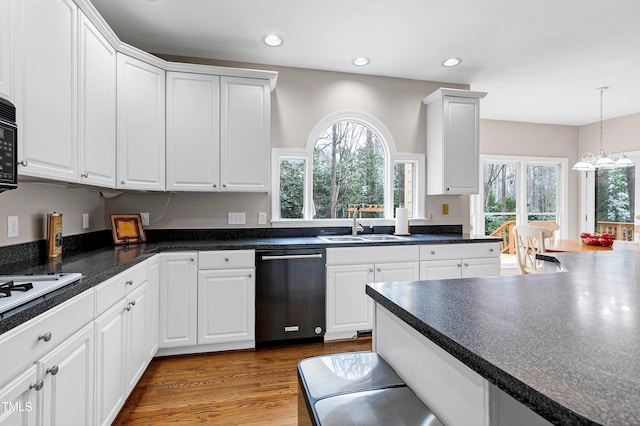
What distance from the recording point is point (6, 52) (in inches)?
54.8

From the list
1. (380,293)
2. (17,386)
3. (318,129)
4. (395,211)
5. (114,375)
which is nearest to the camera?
(17,386)

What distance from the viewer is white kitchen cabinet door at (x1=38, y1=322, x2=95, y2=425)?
1.20m

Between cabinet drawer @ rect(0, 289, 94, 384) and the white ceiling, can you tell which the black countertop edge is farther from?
the white ceiling

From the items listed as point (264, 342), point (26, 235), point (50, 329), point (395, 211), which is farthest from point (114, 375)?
point (395, 211)

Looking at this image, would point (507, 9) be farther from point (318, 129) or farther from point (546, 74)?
point (318, 129)

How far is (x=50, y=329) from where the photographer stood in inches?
47.4

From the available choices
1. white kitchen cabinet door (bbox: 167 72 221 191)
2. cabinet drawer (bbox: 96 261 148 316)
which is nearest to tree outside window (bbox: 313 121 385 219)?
white kitchen cabinet door (bbox: 167 72 221 191)

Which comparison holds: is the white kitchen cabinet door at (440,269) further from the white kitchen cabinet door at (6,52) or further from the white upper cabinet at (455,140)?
the white kitchen cabinet door at (6,52)

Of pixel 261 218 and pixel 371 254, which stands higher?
pixel 261 218

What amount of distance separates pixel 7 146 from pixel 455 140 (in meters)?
3.59

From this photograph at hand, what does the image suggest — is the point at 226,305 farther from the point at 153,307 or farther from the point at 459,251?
the point at 459,251

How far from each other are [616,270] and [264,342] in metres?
2.47

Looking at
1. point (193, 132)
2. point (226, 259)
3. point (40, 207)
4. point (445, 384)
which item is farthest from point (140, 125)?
point (445, 384)

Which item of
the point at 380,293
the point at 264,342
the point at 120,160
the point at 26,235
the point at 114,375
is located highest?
the point at 120,160
